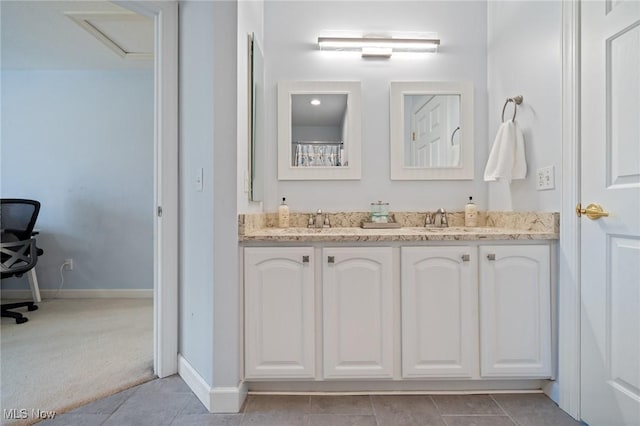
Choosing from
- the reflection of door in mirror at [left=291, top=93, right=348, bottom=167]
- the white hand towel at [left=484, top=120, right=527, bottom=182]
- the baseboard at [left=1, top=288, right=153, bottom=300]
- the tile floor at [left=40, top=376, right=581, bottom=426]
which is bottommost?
the tile floor at [left=40, top=376, right=581, bottom=426]

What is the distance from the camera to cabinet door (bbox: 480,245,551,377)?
1.62 metres

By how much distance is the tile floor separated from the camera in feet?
4.86

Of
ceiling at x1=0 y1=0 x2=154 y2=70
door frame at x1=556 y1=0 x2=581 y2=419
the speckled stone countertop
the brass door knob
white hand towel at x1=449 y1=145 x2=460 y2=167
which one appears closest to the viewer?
the brass door knob

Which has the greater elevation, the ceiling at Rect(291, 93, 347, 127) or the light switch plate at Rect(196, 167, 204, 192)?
the ceiling at Rect(291, 93, 347, 127)

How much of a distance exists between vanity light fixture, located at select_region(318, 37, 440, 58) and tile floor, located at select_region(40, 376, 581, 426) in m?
2.06

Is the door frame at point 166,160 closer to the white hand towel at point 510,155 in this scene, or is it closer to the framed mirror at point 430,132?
the framed mirror at point 430,132

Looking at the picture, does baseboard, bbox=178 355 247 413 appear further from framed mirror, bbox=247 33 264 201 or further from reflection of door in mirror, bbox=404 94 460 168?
reflection of door in mirror, bbox=404 94 460 168

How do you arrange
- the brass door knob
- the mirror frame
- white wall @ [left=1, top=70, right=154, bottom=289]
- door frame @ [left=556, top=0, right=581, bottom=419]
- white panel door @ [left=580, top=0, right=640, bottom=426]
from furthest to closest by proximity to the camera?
white wall @ [left=1, top=70, right=154, bottom=289] → the mirror frame → door frame @ [left=556, top=0, right=581, bottom=419] → the brass door knob → white panel door @ [left=580, top=0, right=640, bottom=426]

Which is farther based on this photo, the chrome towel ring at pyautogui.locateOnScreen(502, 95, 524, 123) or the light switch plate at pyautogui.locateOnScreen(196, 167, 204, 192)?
the chrome towel ring at pyautogui.locateOnScreen(502, 95, 524, 123)

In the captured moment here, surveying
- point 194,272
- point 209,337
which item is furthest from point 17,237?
point 209,337

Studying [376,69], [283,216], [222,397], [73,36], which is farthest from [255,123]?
[73,36]

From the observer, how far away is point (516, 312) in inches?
64.0

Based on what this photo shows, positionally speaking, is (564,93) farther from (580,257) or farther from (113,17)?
(113,17)
